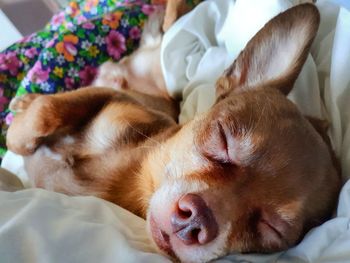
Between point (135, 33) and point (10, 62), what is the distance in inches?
30.4

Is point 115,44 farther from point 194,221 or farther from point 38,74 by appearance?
point 194,221

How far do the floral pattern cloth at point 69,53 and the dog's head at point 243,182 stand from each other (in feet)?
3.83

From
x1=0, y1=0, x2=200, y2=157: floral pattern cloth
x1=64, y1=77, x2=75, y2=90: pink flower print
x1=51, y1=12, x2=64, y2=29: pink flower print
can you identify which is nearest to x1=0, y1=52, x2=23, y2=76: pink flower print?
x1=0, y1=0, x2=200, y2=157: floral pattern cloth

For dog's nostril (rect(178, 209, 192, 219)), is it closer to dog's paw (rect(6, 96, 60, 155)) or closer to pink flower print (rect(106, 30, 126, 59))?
dog's paw (rect(6, 96, 60, 155))

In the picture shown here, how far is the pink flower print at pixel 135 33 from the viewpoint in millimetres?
2890

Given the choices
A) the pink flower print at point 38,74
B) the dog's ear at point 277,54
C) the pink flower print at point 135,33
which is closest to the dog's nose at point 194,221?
the dog's ear at point 277,54

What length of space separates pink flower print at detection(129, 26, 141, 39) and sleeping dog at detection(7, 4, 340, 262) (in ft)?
2.90

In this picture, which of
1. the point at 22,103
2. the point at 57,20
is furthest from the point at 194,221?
the point at 57,20

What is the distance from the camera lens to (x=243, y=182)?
142 centimetres

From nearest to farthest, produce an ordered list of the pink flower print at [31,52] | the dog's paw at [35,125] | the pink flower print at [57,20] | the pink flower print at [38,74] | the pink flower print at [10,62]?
the dog's paw at [35,125] → the pink flower print at [38,74] → the pink flower print at [10,62] → the pink flower print at [31,52] → the pink flower print at [57,20]

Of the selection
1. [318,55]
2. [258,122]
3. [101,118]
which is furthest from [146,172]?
[318,55]

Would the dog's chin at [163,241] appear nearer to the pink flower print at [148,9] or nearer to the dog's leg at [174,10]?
the dog's leg at [174,10]

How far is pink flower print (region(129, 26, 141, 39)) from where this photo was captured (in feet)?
9.48

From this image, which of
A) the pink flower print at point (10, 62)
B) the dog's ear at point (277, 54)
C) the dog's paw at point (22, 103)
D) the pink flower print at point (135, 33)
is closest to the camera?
the dog's ear at point (277, 54)
